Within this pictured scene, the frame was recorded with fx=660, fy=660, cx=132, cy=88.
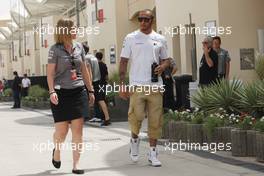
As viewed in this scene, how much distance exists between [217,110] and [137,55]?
2.45 m

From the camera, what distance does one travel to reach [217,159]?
8820mm

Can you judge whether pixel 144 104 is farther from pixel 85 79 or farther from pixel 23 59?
pixel 23 59

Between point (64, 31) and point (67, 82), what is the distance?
25.1 inches

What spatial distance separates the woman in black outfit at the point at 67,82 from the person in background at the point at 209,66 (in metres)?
3.69

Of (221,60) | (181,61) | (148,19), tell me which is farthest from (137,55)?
(181,61)

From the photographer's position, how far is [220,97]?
10.4 meters

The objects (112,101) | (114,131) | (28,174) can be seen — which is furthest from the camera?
(112,101)

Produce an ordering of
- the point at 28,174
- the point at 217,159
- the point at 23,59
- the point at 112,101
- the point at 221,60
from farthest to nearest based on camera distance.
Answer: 1. the point at 23,59
2. the point at 112,101
3. the point at 221,60
4. the point at 217,159
5. the point at 28,174

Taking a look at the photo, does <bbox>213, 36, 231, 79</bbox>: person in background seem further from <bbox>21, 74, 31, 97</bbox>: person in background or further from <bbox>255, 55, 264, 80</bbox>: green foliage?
<bbox>21, 74, 31, 97</bbox>: person in background

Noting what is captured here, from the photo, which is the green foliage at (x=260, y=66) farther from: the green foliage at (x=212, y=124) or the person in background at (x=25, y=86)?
the person in background at (x=25, y=86)

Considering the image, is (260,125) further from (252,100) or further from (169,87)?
(169,87)

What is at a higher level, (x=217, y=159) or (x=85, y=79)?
(x=85, y=79)

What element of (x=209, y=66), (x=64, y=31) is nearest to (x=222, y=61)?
(x=209, y=66)

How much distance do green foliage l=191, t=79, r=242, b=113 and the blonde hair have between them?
10.7ft
